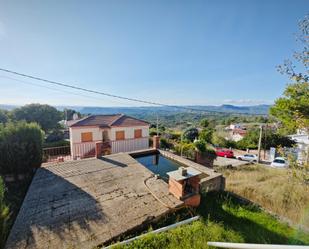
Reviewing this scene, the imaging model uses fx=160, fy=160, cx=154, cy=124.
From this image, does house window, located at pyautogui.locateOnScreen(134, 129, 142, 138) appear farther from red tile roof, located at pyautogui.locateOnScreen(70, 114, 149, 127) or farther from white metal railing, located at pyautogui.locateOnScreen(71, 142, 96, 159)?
white metal railing, located at pyautogui.locateOnScreen(71, 142, 96, 159)

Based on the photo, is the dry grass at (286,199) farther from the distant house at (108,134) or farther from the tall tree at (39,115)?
the tall tree at (39,115)

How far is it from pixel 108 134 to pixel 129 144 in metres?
1.85

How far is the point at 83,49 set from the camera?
28.8 feet

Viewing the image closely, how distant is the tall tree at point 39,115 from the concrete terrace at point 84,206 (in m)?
24.9

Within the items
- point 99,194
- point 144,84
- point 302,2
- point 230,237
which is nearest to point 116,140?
point 99,194

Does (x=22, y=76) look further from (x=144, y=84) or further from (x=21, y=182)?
(x=144, y=84)

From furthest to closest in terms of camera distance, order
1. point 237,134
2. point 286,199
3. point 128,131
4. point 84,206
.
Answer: point 237,134, point 128,131, point 286,199, point 84,206

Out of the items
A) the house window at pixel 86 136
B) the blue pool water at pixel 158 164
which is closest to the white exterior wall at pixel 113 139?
the house window at pixel 86 136

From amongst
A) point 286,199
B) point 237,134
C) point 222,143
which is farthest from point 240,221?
point 237,134

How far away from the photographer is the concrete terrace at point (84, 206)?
3.05m

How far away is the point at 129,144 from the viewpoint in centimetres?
1228

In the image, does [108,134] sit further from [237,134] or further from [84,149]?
[237,134]

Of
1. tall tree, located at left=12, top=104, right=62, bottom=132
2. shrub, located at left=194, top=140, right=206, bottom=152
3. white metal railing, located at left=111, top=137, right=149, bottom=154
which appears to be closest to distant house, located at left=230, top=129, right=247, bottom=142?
shrub, located at left=194, top=140, right=206, bottom=152

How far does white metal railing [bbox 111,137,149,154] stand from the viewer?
11476 millimetres
